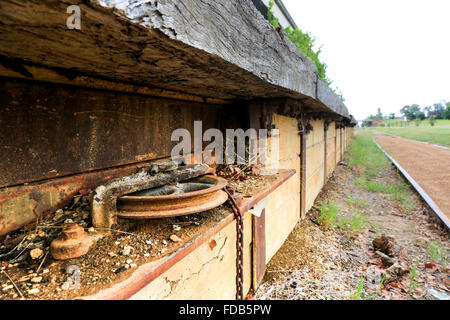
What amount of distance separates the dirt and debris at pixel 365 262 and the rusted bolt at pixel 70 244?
68.5 inches

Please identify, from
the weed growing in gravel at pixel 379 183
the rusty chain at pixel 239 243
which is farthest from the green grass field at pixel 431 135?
the rusty chain at pixel 239 243

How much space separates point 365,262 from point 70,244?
351cm

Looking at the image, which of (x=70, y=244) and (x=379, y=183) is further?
(x=379, y=183)

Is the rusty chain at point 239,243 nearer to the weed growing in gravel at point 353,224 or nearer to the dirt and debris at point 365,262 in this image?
A: the dirt and debris at point 365,262

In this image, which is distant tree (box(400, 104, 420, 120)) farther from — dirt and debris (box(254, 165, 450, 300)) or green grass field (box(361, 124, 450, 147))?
dirt and debris (box(254, 165, 450, 300))

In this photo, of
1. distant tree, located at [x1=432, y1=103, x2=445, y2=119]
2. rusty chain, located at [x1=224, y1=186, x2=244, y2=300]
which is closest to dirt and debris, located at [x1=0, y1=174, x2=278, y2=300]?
rusty chain, located at [x1=224, y1=186, x2=244, y2=300]

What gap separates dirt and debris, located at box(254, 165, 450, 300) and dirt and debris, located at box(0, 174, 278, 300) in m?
1.45

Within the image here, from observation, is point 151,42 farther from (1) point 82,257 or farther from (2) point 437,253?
(2) point 437,253

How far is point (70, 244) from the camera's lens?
93 centimetres

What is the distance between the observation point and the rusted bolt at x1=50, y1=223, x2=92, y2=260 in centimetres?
92

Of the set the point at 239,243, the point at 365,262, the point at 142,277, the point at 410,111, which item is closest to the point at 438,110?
the point at 410,111

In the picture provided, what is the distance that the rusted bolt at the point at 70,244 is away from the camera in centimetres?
92

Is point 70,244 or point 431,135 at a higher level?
point 431,135
